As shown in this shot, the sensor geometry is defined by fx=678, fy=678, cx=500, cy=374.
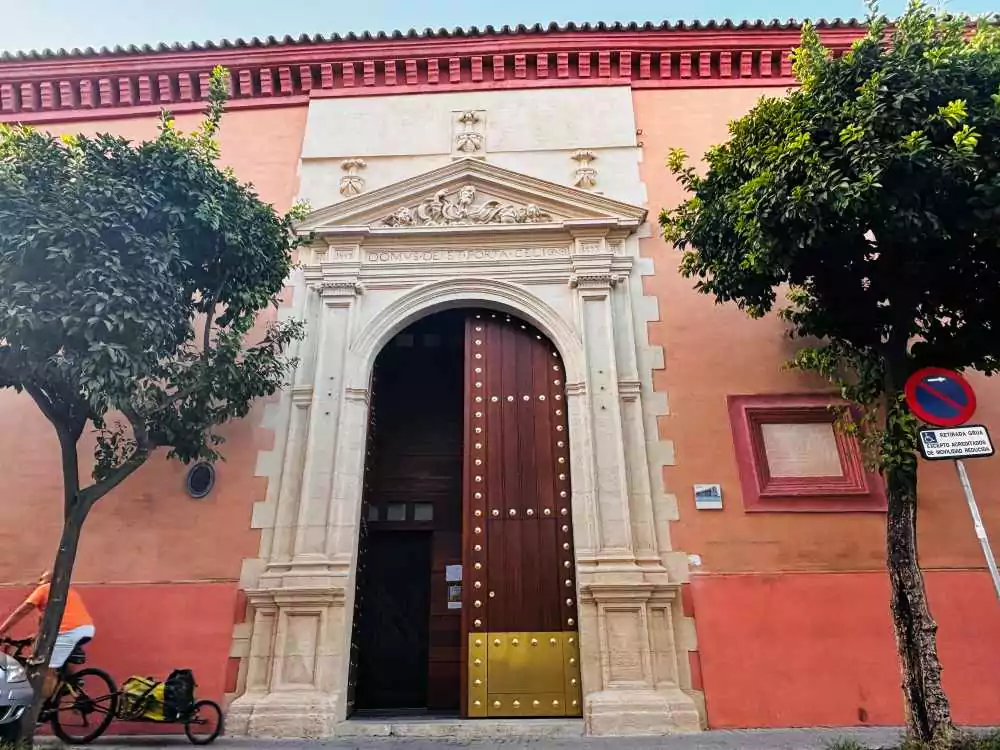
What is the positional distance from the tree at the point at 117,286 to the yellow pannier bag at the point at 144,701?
1032 mm

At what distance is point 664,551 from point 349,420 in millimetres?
3303

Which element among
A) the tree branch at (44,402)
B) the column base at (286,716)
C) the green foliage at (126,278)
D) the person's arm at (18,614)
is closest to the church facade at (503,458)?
the column base at (286,716)

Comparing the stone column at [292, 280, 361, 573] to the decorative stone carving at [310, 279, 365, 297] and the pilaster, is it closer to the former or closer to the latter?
the decorative stone carving at [310, 279, 365, 297]

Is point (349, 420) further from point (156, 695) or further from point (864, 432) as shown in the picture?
point (864, 432)

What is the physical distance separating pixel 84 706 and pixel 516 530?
12.5 ft

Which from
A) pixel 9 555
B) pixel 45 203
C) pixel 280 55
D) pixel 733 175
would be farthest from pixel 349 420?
pixel 280 55

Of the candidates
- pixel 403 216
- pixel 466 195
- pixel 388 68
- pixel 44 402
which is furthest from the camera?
pixel 388 68

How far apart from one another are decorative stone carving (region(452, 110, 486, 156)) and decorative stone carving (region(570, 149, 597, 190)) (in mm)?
1183

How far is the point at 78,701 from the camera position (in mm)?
5367

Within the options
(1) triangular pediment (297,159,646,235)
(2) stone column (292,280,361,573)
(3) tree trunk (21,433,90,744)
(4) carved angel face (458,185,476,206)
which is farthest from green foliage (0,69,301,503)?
(4) carved angel face (458,185,476,206)

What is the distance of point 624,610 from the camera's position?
19.3 ft

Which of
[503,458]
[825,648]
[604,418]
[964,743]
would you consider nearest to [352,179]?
[503,458]

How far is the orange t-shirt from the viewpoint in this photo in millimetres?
5480

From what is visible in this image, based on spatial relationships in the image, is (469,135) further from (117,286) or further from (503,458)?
(117,286)
